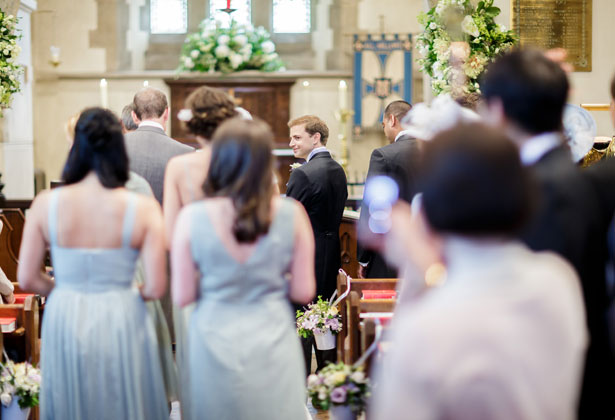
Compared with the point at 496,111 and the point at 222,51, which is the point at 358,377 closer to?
the point at 496,111

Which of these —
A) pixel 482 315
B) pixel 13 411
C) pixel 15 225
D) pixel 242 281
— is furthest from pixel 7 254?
pixel 482 315

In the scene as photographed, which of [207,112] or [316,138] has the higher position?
[207,112]

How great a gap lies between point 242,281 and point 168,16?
1131cm

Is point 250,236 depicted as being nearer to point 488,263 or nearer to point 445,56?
point 488,263

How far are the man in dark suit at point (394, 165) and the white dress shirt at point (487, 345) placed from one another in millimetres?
2951

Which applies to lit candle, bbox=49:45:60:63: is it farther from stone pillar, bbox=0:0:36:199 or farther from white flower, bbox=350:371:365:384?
white flower, bbox=350:371:365:384

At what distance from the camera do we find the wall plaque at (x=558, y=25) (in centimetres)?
556

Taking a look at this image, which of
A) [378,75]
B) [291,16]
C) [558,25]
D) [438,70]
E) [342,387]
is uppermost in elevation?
[291,16]

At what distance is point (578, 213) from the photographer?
6.21 feet

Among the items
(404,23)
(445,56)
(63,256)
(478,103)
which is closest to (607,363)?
(63,256)

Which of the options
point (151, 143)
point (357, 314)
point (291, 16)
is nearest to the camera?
point (357, 314)

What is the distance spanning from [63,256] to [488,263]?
66.2 inches

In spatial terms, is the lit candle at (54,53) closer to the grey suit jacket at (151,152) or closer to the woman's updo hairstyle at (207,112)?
the grey suit jacket at (151,152)

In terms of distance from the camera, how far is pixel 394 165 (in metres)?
4.40
